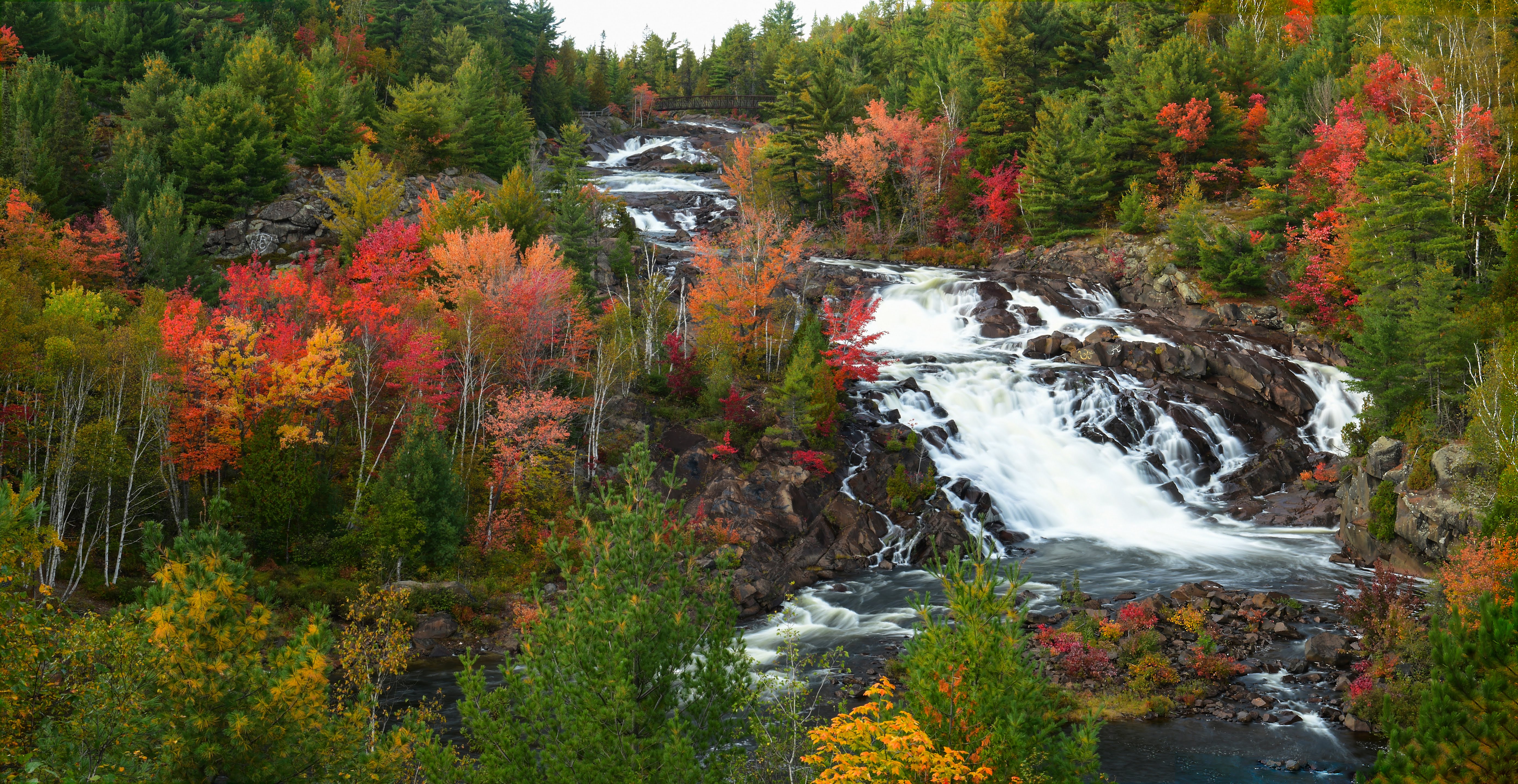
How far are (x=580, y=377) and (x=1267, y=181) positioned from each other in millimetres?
41358

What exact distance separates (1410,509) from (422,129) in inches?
2131

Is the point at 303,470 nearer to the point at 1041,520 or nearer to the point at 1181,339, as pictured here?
the point at 1041,520

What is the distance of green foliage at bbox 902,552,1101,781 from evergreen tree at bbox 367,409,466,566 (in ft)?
69.9

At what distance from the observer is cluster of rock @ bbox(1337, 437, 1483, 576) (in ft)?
88.0

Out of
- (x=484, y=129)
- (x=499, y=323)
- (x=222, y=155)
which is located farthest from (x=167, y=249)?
(x=484, y=129)

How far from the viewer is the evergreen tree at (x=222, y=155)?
4494 cm

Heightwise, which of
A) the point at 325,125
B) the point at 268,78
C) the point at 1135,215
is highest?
the point at 268,78

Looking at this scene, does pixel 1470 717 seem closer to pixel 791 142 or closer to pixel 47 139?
pixel 47 139

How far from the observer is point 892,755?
979 cm

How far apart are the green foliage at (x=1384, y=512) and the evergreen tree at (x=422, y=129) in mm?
51289

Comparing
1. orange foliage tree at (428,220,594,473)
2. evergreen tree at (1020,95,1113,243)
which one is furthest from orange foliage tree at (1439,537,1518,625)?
evergreen tree at (1020,95,1113,243)

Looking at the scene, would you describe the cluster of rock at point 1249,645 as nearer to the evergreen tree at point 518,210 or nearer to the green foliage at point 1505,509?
the green foliage at point 1505,509

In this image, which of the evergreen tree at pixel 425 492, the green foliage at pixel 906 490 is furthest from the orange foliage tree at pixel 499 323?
the green foliage at pixel 906 490

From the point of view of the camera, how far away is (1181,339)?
43562 millimetres
